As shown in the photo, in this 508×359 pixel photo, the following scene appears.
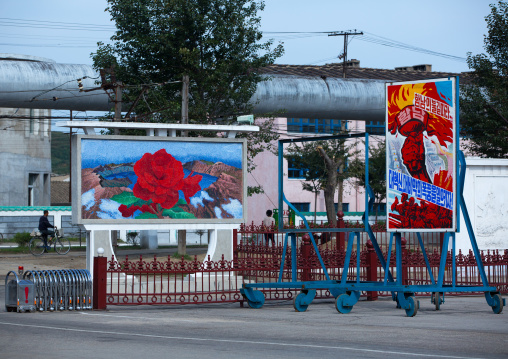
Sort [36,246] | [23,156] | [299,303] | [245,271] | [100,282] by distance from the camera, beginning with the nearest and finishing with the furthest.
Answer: [299,303], [100,282], [245,271], [36,246], [23,156]

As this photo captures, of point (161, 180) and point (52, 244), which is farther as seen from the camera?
point (52, 244)

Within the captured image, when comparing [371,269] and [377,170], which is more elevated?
[377,170]

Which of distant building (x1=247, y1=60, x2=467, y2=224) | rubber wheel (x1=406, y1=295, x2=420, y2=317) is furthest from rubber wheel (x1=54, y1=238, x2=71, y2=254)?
rubber wheel (x1=406, y1=295, x2=420, y2=317)

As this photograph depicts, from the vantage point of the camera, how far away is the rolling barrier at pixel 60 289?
669 inches

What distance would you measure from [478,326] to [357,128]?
4342cm

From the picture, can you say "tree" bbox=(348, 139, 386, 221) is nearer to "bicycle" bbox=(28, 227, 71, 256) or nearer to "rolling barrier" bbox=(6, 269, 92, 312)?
"bicycle" bbox=(28, 227, 71, 256)

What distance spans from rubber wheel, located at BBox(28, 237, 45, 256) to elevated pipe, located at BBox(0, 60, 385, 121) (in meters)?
8.80

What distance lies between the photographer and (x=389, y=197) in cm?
1662

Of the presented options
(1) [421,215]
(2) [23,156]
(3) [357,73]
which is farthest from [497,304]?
(2) [23,156]

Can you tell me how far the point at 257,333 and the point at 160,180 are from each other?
27.1ft

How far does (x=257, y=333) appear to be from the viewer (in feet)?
43.3

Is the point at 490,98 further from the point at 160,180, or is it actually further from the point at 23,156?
the point at 23,156

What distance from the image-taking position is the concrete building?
59938 mm

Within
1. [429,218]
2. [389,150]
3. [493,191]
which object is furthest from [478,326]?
[493,191]
